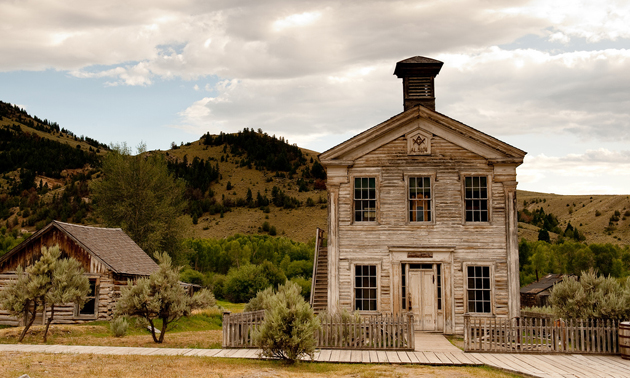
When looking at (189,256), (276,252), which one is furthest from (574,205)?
(189,256)

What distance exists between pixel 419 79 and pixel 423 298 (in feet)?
28.3

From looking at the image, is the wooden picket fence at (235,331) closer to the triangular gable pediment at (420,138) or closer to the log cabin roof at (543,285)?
the triangular gable pediment at (420,138)

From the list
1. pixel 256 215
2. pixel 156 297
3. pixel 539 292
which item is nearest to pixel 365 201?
pixel 156 297

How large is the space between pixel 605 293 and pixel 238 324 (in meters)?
10.7

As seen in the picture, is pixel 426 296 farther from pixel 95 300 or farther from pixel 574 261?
pixel 574 261

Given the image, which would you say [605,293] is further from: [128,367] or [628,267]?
[628,267]

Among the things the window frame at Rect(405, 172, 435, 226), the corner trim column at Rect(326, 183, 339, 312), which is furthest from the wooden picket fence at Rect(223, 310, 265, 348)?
the window frame at Rect(405, 172, 435, 226)

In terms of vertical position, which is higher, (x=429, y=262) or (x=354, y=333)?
(x=429, y=262)

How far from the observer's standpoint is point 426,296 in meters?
19.9

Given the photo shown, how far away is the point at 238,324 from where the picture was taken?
1609 centimetres

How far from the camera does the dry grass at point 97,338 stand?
18.8 metres

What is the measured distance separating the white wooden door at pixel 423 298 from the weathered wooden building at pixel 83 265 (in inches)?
525

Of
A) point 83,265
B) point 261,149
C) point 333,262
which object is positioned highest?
point 261,149

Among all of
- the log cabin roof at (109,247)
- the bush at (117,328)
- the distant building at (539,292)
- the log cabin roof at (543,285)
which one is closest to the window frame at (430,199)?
the bush at (117,328)
